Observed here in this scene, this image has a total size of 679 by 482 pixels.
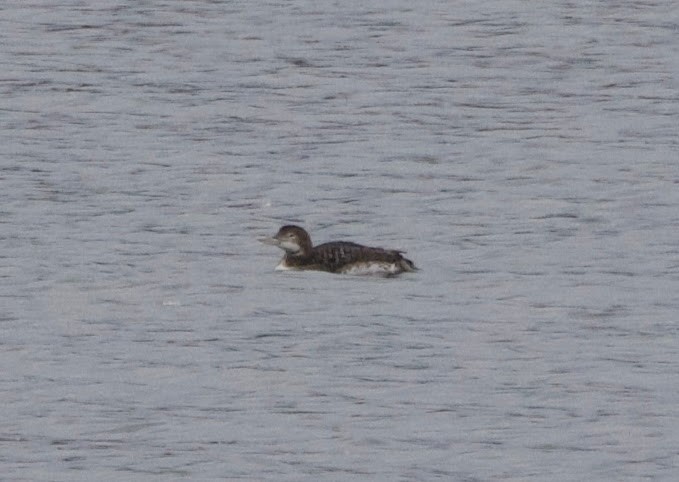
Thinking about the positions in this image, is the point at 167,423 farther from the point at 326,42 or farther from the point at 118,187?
the point at 326,42

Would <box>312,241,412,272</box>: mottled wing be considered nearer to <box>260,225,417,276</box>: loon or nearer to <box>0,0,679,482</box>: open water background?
<box>260,225,417,276</box>: loon

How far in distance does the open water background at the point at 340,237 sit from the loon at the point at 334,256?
120 millimetres

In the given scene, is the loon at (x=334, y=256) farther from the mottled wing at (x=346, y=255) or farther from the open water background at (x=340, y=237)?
the open water background at (x=340, y=237)

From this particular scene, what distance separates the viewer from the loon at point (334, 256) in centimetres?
1894

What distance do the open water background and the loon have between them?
12 cm

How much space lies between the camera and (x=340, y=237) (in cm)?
2100

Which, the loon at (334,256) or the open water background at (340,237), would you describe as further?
the loon at (334,256)

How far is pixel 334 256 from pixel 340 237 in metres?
1.60

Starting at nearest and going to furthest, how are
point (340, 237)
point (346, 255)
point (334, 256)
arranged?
point (346, 255) < point (334, 256) < point (340, 237)

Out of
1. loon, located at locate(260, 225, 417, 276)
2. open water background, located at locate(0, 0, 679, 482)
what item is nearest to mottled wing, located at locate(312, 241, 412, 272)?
loon, located at locate(260, 225, 417, 276)

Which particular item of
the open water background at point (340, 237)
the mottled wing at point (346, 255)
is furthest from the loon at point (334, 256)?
the open water background at point (340, 237)

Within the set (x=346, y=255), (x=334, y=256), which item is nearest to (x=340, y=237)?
(x=334, y=256)

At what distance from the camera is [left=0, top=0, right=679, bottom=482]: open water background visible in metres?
14.4

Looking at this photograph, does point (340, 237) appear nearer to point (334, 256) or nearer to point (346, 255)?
point (334, 256)
